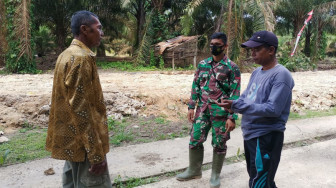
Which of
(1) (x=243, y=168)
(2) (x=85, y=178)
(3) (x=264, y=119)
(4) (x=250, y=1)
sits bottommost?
(1) (x=243, y=168)

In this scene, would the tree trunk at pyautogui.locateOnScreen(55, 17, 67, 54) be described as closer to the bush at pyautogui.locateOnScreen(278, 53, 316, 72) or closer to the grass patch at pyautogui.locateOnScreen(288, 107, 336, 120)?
the bush at pyautogui.locateOnScreen(278, 53, 316, 72)

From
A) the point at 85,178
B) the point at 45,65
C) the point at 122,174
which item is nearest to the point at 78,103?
the point at 85,178

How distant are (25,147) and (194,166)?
104 inches

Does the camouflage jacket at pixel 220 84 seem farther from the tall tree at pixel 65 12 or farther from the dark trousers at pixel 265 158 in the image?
the tall tree at pixel 65 12

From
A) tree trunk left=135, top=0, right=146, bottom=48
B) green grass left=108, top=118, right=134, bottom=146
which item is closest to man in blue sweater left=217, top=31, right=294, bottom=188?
green grass left=108, top=118, right=134, bottom=146

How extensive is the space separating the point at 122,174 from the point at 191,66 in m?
11.2

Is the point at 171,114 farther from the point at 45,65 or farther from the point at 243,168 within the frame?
the point at 45,65

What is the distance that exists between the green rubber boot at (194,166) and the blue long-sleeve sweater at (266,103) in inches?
39.2

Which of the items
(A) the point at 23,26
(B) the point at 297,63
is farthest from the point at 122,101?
(B) the point at 297,63

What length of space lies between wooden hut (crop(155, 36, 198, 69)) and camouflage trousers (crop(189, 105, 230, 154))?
35.6 ft

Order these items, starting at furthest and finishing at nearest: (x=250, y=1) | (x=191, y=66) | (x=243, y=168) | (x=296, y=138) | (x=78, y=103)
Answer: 1. (x=191, y=66)
2. (x=250, y=1)
3. (x=296, y=138)
4. (x=243, y=168)
5. (x=78, y=103)

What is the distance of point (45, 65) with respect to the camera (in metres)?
14.5

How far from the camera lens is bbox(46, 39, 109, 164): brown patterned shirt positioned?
6.03 ft

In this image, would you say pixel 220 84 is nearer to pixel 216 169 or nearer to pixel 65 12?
pixel 216 169
